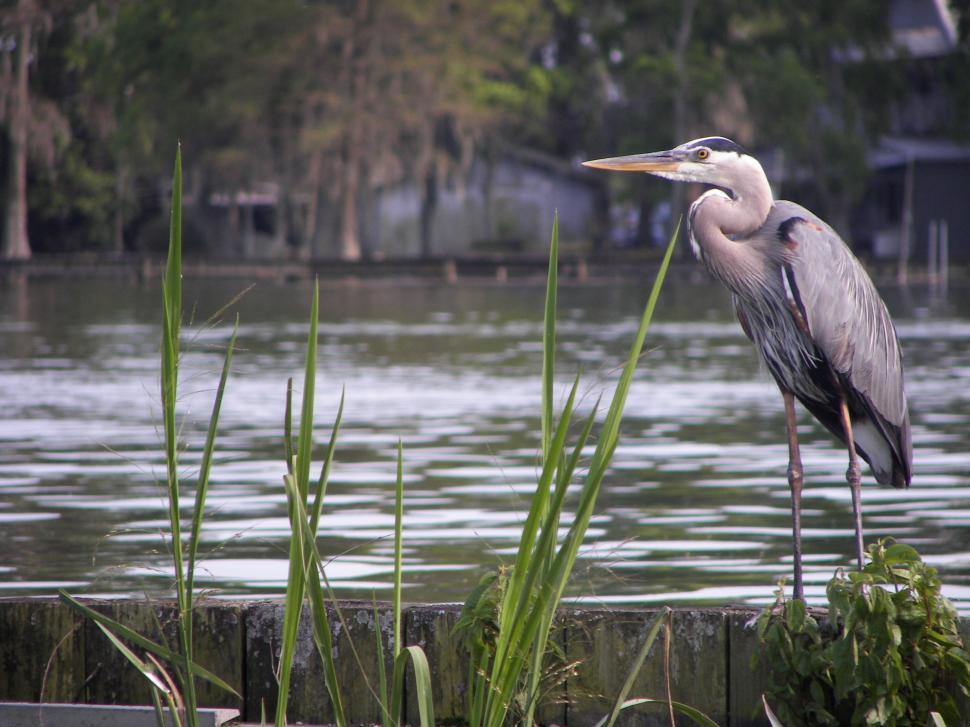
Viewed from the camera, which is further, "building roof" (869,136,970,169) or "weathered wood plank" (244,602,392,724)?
"building roof" (869,136,970,169)

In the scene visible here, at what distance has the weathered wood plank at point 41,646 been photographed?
5082 millimetres

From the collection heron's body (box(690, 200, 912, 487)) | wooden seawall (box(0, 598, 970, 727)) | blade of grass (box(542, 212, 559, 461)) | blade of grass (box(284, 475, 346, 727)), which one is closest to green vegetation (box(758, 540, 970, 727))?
wooden seawall (box(0, 598, 970, 727))

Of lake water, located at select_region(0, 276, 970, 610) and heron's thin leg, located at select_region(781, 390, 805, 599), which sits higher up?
heron's thin leg, located at select_region(781, 390, 805, 599)

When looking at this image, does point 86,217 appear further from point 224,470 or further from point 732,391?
point 224,470

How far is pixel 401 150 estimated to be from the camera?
5291 cm

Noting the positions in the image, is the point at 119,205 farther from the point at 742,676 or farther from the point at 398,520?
the point at 398,520

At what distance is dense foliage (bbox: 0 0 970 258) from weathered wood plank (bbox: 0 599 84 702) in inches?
1753

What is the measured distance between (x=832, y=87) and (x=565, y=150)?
1703cm

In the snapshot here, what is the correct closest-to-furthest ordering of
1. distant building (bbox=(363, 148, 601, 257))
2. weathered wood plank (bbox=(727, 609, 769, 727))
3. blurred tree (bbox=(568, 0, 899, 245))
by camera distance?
weathered wood plank (bbox=(727, 609, 769, 727)), blurred tree (bbox=(568, 0, 899, 245)), distant building (bbox=(363, 148, 601, 257))

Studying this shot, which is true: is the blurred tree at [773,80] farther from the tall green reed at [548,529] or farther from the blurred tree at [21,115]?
the tall green reed at [548,529]

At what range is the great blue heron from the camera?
5316 mm

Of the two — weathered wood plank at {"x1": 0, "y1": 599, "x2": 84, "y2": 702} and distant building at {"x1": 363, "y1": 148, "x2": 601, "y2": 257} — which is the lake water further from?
distant building at {"x1": 363, "y1": 148, "x2": 601, "y2": 257}

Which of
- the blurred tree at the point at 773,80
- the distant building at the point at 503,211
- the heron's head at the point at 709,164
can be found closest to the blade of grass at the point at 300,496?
the heron's head at the point at 709,164

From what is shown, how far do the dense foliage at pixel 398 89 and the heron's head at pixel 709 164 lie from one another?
4353cm
